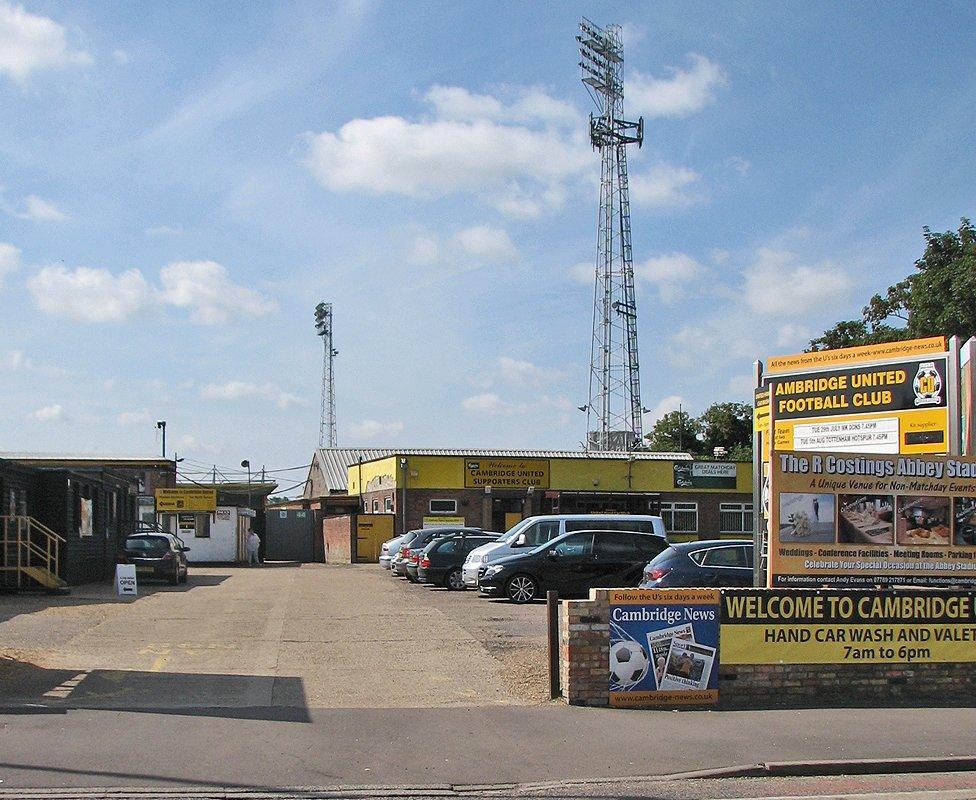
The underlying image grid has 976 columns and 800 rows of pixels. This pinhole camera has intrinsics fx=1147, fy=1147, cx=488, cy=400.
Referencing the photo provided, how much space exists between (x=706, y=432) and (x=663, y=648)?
61.7 m

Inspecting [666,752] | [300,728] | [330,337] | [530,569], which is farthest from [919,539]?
[330,337]

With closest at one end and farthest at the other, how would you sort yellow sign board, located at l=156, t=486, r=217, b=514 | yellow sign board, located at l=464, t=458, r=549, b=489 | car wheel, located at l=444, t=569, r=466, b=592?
car wheel, located at l=444, t=569, r=466, b=592 → yellow sign board, located at l=464, t=458, r=549, b=489 → yellow sign board, located at l=156, t=486, r=217, b=514

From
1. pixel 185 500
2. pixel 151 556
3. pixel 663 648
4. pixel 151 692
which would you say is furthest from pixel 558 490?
pixel 151 692

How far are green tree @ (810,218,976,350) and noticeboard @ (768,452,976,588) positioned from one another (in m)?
25.2

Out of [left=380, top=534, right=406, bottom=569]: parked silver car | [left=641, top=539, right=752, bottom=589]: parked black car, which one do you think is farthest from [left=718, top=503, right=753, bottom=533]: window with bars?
[left=641, top=539, right=752, bottom=589]: parked black car

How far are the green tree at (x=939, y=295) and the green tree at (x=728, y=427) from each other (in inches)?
971

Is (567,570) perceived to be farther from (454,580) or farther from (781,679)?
(781,679)

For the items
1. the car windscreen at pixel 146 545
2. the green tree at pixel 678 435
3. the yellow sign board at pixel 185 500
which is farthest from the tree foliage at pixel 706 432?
the car windscreen at pixel 146 545

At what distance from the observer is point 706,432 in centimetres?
7219

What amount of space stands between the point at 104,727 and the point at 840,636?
24.4 feet

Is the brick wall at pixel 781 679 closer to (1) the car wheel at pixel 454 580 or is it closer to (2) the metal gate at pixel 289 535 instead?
(1) the car wheel at pixel 454 580

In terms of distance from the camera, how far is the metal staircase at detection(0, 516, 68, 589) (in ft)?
77.4

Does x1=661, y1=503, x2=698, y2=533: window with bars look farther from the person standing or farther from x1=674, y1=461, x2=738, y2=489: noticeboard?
the person standing

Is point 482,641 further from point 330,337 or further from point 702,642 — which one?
point 330,337
